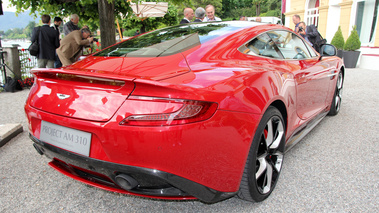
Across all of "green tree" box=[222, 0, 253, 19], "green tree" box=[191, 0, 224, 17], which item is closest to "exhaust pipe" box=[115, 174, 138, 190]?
"green tree" box=[191, 0, 224, 17]

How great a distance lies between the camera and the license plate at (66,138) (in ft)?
5.60

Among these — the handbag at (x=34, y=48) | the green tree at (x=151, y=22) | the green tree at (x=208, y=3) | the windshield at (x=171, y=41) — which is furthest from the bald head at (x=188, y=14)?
the green tree at (x=208, y=3)

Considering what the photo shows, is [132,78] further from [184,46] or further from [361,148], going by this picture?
[361,148]

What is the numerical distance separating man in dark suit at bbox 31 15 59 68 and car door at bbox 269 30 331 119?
6082 millimetres

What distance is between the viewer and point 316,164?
2855 millimetres

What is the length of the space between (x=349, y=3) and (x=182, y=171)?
15566 millimetres

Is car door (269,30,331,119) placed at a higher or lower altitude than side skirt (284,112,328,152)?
higher

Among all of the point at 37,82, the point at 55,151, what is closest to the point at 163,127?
the point at 55,151

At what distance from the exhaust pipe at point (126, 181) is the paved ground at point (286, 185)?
53cm

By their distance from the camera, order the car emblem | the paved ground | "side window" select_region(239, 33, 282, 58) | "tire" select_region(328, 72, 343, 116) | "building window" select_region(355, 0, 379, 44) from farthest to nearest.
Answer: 1. "building window" select_region(355, 0, 379, 44)
2. "tire" select_region(328, 72, 343, 116)
3. "side window" select_region(239, 33, 282, 58)
4. the paved ground
5. the car emblem

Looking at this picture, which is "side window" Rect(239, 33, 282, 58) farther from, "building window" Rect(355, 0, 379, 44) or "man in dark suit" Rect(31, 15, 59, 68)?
"building window" Rect(355, 0, 379, 44)

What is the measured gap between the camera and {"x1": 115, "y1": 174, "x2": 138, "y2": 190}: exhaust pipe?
1.66 m

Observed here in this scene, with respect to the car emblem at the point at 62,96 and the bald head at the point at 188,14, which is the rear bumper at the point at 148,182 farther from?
the bald head at the point at 188,14

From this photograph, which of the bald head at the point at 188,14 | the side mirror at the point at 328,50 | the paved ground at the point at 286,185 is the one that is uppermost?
the bald head at the point at 188,14
